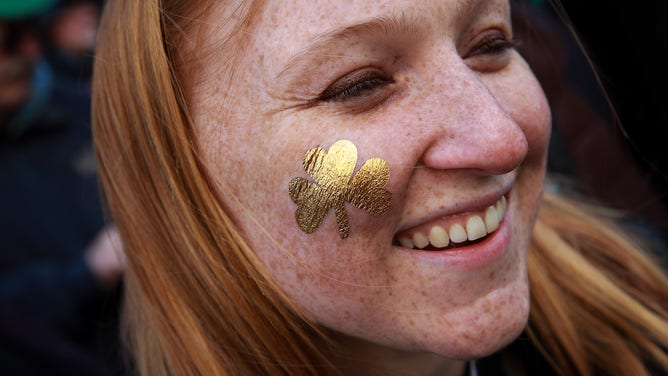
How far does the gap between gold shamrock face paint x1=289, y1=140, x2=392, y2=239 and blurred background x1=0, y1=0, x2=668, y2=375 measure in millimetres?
606

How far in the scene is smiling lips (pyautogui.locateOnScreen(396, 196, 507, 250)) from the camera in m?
1.06

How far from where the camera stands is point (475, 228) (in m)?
1.08

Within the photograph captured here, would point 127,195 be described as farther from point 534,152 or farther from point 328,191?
point 534,152

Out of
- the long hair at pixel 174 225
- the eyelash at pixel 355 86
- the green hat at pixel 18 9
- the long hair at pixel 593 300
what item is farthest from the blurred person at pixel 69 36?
the eyelash at pixel 355 86

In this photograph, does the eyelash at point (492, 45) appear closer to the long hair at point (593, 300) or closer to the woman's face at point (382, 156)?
the woman's face at point (382, 156)

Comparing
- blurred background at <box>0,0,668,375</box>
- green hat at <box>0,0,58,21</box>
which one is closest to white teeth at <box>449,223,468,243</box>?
blurred background at <box>0,0,668,375</box>

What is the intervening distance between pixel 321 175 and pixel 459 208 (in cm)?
22

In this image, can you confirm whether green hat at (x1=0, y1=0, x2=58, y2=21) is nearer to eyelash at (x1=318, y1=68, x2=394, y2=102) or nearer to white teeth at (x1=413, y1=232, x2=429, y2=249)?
eyelash at (x1=318, y1=68, x2=394, y2=102)

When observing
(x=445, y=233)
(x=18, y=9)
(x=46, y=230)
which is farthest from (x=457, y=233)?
(x=18, y=9)

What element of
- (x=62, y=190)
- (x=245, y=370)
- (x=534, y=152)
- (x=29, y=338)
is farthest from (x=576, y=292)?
(x=62, y=190)

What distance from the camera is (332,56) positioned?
3.31ft

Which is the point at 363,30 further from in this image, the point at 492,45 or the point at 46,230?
the point at 46,230

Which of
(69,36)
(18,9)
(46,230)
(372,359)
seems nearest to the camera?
(372,359)

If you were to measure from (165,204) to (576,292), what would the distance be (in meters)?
0.99
